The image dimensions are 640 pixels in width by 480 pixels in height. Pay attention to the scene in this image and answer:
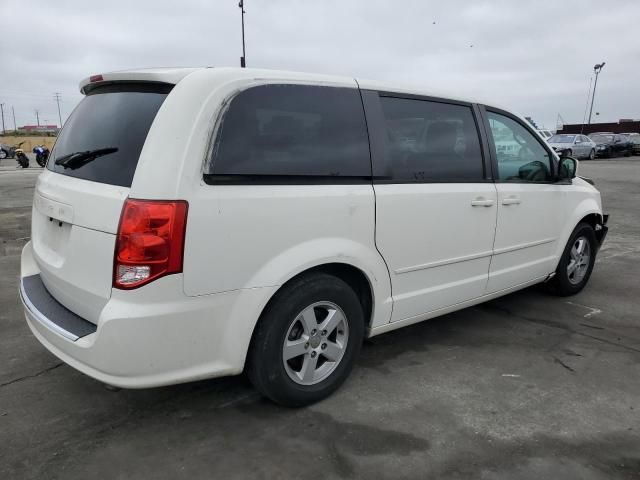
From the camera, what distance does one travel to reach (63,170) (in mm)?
2902

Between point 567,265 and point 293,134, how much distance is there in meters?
3.32

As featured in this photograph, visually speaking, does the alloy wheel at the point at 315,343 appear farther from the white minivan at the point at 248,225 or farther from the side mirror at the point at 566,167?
the side mirror at the point at 566,167

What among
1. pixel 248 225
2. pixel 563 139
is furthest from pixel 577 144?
pixel 248 225

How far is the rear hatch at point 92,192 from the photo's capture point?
241 centimetres

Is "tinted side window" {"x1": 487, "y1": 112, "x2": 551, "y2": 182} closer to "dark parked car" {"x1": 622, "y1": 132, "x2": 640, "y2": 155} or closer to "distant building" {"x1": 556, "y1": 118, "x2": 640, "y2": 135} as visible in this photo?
"dark parked car" {"x1": 622, "y1": 132, "x2": 640, "y2": 155}

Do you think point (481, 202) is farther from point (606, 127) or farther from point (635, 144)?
point (606, 127)

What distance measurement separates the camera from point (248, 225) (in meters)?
2.50

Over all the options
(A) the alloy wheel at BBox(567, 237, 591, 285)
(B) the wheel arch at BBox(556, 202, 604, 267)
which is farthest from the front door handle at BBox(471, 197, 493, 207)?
(A) the alloy wheel at BBox(567, 237, 591, 285)

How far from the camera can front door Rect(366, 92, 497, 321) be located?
3135mm

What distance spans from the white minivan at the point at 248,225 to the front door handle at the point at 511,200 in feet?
0.61

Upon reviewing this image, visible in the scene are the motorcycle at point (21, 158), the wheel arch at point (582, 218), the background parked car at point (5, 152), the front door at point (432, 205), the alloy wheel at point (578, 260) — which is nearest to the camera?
the front door at point (432, 205)

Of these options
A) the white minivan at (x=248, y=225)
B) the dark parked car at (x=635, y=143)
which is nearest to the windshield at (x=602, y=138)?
the dark parked car at (x=635, y=143)

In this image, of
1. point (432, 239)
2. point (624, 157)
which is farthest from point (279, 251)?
point (624, 157)

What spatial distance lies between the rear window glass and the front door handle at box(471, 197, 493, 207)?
2.13 m
